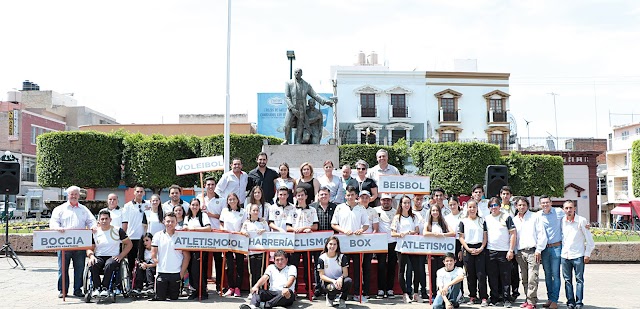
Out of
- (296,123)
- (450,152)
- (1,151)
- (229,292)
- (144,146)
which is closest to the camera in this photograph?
(229,292)

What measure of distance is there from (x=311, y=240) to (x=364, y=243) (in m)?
0.88

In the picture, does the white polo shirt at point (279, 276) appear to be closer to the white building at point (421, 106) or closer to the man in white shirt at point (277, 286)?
the man in white shirt at point (277, 286)

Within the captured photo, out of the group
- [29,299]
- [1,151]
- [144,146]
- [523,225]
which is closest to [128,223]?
[29,299]

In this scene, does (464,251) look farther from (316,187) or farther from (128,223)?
(128,223)

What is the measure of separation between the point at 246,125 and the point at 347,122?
365 inches

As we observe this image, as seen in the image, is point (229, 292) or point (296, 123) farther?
point (296, 123)

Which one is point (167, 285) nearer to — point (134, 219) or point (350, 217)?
point (134, 219)

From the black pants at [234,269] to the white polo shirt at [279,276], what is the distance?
3.64 ft

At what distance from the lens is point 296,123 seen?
16.6 meters

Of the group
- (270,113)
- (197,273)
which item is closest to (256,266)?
(197,273)

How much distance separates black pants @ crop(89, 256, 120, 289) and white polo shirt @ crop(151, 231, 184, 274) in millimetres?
742

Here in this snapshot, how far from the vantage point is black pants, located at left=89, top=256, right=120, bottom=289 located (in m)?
10.2

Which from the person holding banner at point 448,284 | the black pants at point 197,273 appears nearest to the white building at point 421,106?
the black pants at point 197,273

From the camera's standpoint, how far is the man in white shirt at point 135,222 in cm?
1097
